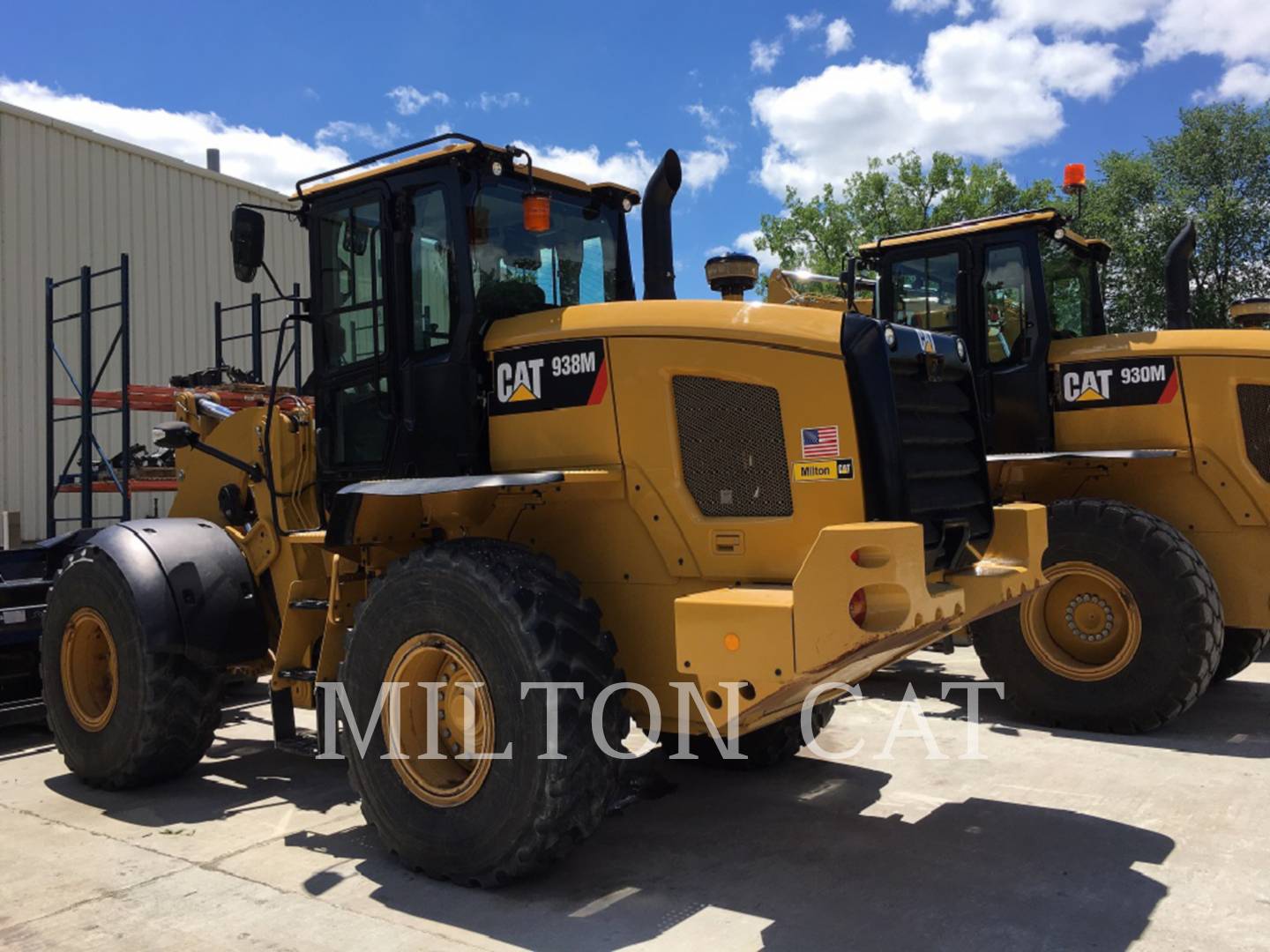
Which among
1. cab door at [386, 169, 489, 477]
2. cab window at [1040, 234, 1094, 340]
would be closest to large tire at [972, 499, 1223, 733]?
cab window at [1040, 234, 1094, 340]

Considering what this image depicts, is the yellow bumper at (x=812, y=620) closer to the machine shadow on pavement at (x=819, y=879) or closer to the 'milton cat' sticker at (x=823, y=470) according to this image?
the 'milton cat' sticker at (x=823, y=470)

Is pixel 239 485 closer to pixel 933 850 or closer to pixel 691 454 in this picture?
pixel 691 454

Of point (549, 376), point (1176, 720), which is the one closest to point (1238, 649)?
point (1176, 720)

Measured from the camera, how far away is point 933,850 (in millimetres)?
4625

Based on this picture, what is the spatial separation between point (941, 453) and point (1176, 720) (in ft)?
12.1

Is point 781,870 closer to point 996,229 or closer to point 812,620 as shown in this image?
point 812,620

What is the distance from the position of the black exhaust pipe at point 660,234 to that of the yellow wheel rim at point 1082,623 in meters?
3.37

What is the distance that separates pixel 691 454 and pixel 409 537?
1.39 metres

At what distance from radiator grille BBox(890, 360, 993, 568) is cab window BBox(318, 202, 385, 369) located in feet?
8.12

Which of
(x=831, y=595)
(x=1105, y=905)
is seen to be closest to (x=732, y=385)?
(x=831, y=595)

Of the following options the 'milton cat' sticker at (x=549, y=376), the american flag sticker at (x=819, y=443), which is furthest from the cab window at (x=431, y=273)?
the american flag sticker at (x=819, y=443)

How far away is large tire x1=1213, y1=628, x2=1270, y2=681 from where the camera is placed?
7734 mm

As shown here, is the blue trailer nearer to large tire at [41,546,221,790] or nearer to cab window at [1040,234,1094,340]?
large tire at [41,546,221,790]

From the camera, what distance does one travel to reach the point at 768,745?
587 centimetres
